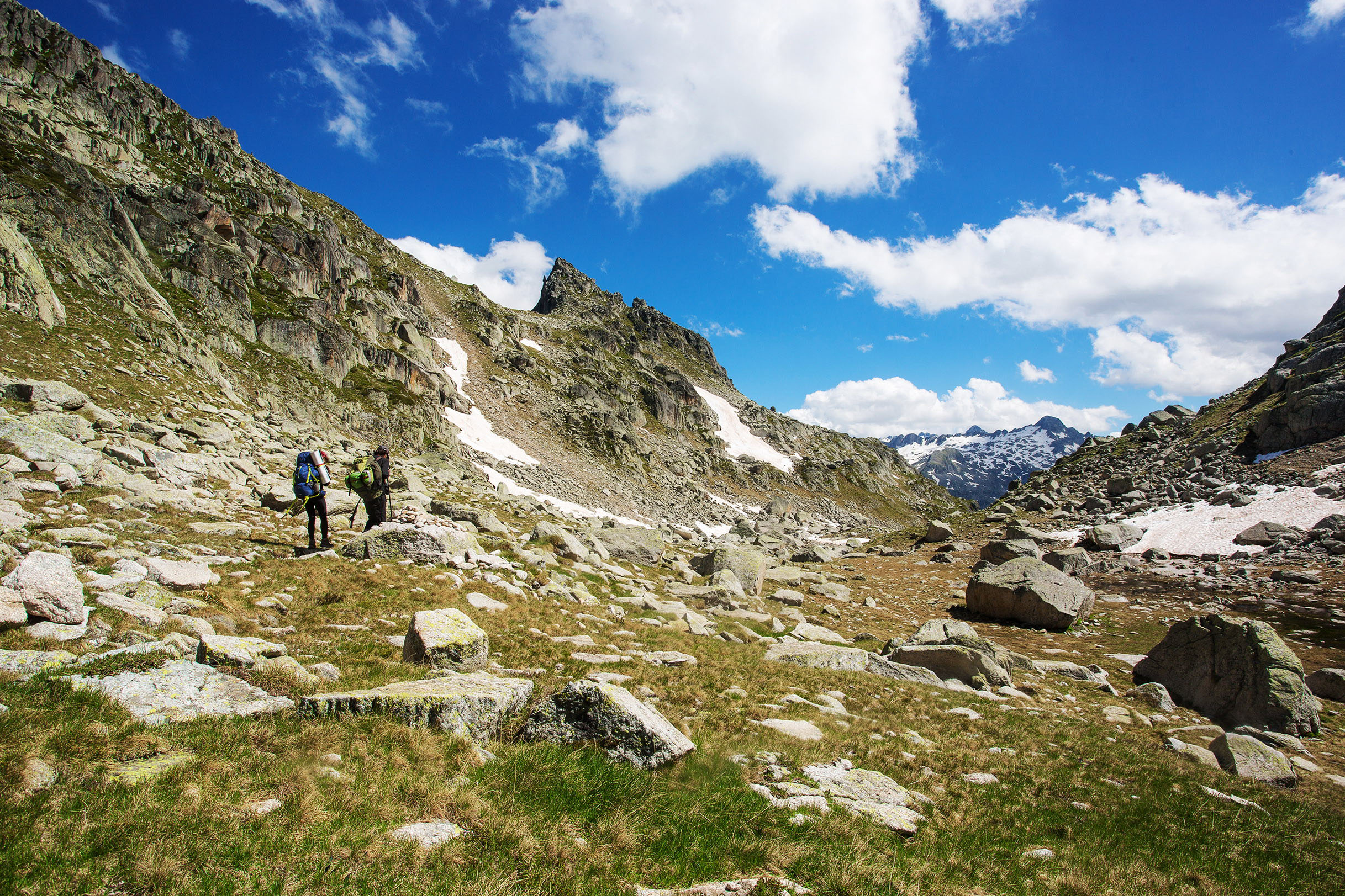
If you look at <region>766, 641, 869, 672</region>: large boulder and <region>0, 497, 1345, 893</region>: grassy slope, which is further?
<region>766, 641, 869, 672</region>: large boulder

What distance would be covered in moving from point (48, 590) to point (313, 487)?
388 inches

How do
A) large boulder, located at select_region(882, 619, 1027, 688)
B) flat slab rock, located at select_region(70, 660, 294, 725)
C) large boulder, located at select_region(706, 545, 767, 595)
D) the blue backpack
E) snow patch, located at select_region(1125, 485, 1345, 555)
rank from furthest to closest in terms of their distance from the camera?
1. snow patch, located at select_region(1125, 485, 1345, 555)
2. large boulder, located at select_region(706, 545, 767, 595)
3. large boulder, located at select_region(882, 619, 1027, 688)
4. the blue backpack
5. flat slab rock, located at select_region(70, 660, 294, 725)

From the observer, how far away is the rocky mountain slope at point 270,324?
34.1m

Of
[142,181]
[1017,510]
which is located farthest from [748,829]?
[142,181]

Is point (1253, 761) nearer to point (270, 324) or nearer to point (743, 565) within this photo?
point (743, 565)

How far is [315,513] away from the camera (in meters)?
17.1

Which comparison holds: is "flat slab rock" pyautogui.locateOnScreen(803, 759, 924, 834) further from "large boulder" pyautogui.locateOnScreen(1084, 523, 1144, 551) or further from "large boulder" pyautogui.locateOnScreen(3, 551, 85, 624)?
"large boulder" pyautogui.locateOnScreen(1084, 523, 1144, 551)

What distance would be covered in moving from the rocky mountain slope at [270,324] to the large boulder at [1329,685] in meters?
47.3

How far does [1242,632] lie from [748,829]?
17.7m

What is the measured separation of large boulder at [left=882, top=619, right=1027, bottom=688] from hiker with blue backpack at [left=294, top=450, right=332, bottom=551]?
1866 cm

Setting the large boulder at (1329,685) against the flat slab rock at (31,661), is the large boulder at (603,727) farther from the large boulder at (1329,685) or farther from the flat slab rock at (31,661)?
the large boulder at (1329,685)

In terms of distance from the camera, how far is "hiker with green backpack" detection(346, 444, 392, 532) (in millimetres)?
A: 19000

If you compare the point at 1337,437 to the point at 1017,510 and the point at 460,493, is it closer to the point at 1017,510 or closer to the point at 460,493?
the point at 1017,510

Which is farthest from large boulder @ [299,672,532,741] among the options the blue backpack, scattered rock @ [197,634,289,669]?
the blue backpack
